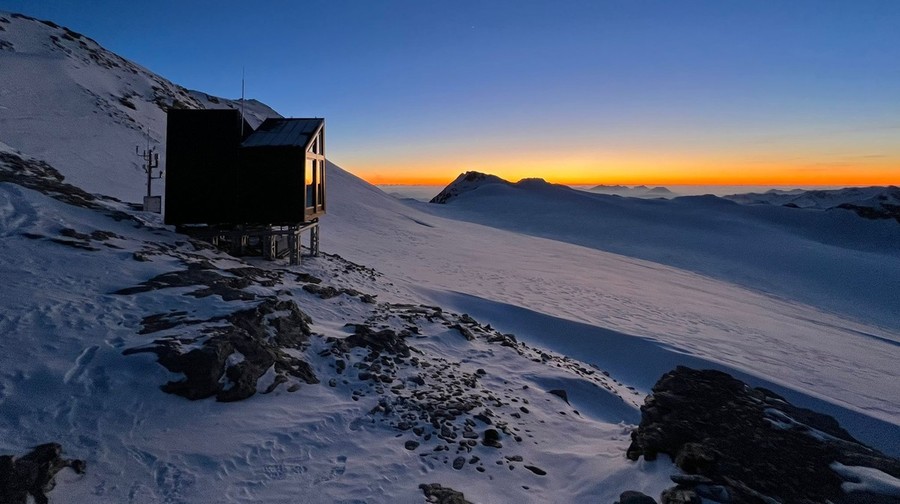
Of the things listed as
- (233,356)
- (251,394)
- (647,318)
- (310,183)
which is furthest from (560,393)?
(310,183)

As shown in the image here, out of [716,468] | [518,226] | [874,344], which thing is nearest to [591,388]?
[716,468]

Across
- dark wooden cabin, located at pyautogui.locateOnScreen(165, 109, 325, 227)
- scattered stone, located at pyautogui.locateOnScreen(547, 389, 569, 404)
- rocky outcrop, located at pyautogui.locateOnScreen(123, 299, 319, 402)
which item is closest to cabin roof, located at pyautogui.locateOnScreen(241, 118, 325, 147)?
dark wooden cabin, located at pyautogui.locateOnScreen(165, 109, 325, 227)

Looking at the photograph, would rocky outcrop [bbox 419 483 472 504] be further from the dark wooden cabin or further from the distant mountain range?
the distant mountain range

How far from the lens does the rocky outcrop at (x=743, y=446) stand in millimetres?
5281

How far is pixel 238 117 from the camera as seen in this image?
52.3ft

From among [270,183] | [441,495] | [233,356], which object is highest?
[270,183]

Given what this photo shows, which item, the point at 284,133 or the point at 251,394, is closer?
the point at 251,394

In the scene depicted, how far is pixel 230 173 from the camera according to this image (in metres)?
15.8

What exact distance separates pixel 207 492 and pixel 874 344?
28.1m

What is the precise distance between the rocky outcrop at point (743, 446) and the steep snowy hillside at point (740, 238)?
32.0m

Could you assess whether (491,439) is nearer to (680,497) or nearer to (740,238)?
(680,497)

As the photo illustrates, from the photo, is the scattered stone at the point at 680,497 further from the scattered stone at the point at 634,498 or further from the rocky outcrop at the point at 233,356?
the rocky outcrop at the point at 233,356

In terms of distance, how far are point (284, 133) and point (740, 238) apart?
54.4m

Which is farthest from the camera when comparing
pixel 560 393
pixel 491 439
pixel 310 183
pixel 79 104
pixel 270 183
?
pixel 79 104
